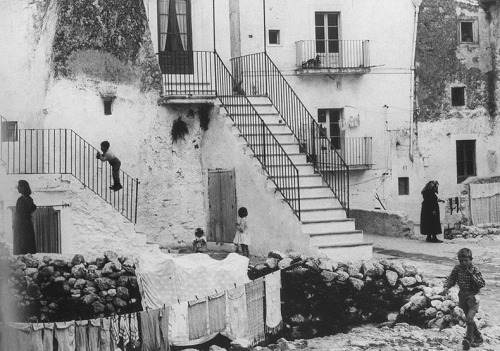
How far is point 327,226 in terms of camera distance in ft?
74.9

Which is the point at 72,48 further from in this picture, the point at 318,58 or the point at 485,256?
the point at 485,256

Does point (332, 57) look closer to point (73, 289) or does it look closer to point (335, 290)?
point (335, 290)

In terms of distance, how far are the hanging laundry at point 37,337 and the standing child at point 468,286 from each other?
6.29 m

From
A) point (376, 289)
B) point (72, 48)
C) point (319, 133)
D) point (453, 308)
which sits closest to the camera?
point (453, 308)

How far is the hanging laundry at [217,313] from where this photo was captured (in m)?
16.8

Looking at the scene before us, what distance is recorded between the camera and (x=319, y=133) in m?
29.5

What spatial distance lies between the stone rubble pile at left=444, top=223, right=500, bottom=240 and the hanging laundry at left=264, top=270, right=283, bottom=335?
11329 mm

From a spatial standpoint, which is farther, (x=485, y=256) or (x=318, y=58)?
(x=318, y=58)

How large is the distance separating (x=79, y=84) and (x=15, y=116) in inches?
88.7

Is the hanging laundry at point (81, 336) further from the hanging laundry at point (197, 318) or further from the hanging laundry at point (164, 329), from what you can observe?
the hanging laundry at point (197, 318)

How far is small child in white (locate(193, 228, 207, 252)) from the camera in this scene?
24953 mm

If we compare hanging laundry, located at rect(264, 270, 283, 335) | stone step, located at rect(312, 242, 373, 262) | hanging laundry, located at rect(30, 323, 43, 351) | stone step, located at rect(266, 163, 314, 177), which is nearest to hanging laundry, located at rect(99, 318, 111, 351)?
hanging laundry, located at rect(30, 323, 43, 351)

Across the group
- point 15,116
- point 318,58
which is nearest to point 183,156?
point 15,116

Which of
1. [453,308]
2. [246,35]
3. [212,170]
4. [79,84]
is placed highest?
[246,35]
